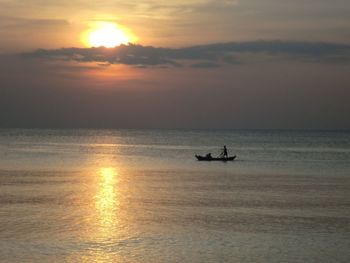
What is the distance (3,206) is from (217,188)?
1433cm

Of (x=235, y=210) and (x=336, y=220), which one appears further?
(x=235, y=210)

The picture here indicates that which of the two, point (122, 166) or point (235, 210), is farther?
point (122, 166)

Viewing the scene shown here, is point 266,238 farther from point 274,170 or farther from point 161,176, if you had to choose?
point 274,170

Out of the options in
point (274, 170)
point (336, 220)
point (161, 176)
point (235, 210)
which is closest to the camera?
point (336, 220)

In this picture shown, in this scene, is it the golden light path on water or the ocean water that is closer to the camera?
the ocean water

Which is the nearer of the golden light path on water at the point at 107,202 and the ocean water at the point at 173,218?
the ocean water at the point at 173,218

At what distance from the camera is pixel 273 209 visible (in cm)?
2995

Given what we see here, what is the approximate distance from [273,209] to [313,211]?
179 centimetres

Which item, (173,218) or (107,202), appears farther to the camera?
(107,202)

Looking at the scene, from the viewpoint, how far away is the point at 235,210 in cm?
2939

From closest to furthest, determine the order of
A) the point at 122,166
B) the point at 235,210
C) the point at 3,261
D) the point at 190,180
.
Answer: the point at 3,261, the point at 235,210, the point at 190,180, the point at 122,166

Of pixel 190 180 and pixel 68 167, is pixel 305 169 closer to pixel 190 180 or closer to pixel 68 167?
pixel 190 180

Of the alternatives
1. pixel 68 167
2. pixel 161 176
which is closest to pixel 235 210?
pixel 161 176

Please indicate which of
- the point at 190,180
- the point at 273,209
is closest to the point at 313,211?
the point at 273,209
